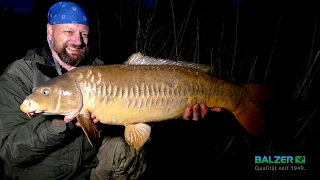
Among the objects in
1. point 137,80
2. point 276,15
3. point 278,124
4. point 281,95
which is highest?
point 276,15

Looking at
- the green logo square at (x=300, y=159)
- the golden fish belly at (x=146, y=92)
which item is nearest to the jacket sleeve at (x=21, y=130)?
the golden fish belly at (x=146, y=92)

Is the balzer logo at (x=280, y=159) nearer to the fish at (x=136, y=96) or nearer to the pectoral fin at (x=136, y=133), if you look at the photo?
the fish at (x=136, y=96)

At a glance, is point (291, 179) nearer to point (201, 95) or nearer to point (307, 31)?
point (201, 95)

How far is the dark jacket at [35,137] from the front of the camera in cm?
165

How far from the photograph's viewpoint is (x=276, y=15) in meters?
9.37

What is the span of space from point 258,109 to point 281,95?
6.15ft

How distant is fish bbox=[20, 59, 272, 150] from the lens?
1.52 m

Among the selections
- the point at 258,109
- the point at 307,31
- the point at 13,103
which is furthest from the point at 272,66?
the point at 13,103

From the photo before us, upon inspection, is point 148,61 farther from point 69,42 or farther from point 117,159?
point 117,159

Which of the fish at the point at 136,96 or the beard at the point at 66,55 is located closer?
the fish at the point at 136,96

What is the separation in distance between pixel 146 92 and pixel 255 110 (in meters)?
0.85

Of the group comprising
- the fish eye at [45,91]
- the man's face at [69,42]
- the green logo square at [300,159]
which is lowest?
the green logo square at [300,159]

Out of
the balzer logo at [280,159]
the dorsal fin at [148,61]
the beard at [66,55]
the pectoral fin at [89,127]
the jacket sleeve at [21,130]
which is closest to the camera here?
the pectoral fin at [89,127]

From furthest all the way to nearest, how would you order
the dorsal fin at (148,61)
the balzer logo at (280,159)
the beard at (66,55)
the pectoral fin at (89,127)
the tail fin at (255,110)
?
the balzer logo at (280,159) → the beard at (66,55) → the tail fin at (255,110) → the dorsal fin at (148,61) → the pectoral fin at (89,127)
